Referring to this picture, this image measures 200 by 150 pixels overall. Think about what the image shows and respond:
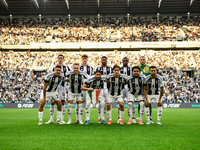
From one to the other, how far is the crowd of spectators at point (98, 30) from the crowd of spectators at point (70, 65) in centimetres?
316

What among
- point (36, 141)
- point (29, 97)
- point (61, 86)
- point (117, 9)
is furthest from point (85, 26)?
point (36, 141)

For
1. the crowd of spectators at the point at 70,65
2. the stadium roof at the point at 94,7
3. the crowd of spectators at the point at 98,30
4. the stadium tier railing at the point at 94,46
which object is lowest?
the crowd of spectators at the point at 70,65

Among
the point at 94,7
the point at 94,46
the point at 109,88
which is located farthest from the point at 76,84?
the point at 94,7

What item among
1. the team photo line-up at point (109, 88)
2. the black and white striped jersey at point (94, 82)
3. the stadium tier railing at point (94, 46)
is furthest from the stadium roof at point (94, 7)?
the black and white striped jersey at point (94, 82)

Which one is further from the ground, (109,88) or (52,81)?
(52,81)

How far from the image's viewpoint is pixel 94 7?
43.7m

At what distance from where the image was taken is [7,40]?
41625mm

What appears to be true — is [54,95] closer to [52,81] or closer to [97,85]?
[52,81]

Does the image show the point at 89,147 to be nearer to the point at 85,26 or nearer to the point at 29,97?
the point at 29,97

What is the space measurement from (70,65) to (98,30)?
34.6ft

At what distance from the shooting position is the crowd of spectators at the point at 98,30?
41.5m

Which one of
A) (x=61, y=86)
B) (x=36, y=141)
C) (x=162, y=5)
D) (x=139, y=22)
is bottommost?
(x=36, y=141)

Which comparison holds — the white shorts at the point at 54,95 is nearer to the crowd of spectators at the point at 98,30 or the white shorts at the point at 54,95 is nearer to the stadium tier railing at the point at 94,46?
the stadium tier railing at the point at 94,46

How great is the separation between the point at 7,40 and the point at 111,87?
37.2 metres
